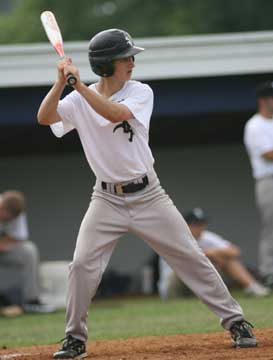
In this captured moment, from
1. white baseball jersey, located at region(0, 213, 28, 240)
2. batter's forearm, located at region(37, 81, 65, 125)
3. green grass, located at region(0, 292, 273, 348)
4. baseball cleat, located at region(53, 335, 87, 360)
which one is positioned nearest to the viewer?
batter's forearm, located at region(37, 81, 65, 125)

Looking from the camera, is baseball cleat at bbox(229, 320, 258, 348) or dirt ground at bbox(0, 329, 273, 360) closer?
dirt ground at bbox(0, 329, 273, 360)

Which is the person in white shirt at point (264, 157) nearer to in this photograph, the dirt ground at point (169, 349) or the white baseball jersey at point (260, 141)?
the white baseball jersey at point (260, 141)

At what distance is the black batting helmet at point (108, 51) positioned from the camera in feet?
19.5

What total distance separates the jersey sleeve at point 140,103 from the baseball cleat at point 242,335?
1.25 metres

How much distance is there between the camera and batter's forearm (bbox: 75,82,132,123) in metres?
5.56

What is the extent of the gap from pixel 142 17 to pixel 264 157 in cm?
2123

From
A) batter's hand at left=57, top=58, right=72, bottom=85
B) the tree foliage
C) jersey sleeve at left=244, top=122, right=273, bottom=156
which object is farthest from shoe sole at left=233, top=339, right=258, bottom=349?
the tree foliage

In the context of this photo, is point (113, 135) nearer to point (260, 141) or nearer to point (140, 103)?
point (140, 103)

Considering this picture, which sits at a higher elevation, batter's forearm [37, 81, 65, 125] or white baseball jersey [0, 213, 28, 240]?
batter's forearm [37, 81, 65, 125]

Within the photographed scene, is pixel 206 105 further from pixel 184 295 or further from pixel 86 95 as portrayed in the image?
pixel 86 95

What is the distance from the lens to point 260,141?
1031 cm

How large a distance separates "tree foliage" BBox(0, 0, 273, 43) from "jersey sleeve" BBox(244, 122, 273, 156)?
1854 cm

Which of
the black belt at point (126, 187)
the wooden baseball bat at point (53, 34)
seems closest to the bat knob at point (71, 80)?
the wooden baseball bat at point (53, 34)

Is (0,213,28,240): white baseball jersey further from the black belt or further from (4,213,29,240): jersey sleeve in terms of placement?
the black belt
